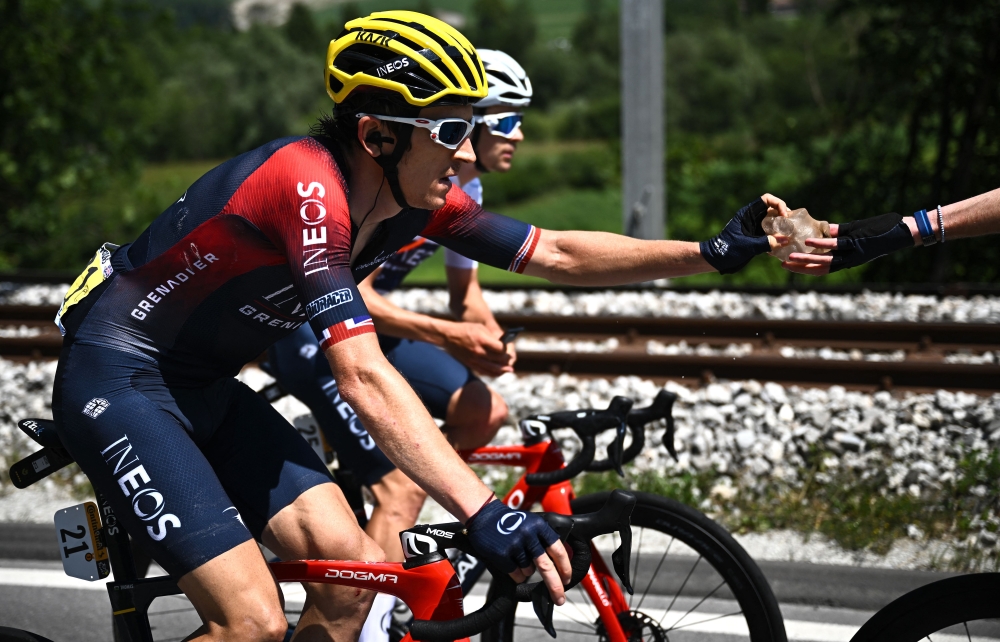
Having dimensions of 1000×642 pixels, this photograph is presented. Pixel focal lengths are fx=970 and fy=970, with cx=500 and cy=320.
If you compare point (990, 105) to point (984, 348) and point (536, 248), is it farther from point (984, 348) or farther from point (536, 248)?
point (536, 248)

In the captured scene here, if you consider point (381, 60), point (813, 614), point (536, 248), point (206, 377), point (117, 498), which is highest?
point (381, 60)

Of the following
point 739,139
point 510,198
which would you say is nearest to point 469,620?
point 510,198

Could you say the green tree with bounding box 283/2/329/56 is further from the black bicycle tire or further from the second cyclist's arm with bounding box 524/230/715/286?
the black bicycle tire

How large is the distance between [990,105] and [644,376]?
26.7 feet

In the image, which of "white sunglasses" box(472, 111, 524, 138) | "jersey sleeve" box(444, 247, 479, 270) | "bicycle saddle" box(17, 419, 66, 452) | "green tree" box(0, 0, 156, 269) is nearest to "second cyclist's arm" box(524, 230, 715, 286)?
"jersey sleeve" box(444, 247, 479, 270)

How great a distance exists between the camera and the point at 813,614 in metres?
4.23

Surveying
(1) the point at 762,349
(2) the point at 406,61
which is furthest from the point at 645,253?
→ (1) the point at 762,349

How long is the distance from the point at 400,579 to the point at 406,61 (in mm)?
1407

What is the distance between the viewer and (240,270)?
104 inches

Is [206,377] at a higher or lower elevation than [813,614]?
higher

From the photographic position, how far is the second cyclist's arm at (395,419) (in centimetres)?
235

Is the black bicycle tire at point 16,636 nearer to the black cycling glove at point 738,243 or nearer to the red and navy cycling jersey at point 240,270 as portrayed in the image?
the red and navy cycling jersey at point 240,270

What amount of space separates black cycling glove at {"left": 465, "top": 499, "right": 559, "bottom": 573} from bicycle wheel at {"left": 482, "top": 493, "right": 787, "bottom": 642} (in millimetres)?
565

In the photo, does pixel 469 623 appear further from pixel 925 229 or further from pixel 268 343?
pixel 925 229
